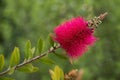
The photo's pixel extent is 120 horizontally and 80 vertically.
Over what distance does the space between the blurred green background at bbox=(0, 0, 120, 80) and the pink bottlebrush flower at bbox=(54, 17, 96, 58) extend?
4.17 metres

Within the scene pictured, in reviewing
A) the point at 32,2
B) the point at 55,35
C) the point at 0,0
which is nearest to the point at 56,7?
the point at 32,2

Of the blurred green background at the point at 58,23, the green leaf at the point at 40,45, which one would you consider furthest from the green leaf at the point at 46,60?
the blurred green background at the point at 58,23

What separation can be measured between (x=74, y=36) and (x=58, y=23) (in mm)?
5223

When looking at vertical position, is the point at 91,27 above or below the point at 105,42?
above

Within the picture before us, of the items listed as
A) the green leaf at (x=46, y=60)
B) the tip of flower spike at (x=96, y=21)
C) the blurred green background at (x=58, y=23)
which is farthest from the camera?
the blurred green background at (x=58, y=23)

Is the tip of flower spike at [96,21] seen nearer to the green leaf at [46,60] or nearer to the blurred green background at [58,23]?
the green leaf at [46,60]

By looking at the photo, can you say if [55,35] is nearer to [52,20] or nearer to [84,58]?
[84,58]

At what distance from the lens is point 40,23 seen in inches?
293

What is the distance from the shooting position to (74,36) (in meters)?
1.86

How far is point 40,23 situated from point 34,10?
0.92 ft

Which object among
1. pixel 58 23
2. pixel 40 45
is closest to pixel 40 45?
pixel 40 45

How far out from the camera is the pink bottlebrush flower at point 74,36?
6.08 feet

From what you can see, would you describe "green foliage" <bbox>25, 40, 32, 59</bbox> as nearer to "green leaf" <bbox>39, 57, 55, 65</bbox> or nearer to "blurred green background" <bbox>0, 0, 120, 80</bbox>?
"green leaf" <bbox>39, 57, 55, 65</bbox>

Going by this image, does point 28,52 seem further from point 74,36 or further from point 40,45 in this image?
point 74,36
